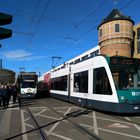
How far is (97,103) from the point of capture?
17766mm

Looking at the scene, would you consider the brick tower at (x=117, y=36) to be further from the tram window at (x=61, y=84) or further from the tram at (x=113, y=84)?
the tram at (x=113, y=84)

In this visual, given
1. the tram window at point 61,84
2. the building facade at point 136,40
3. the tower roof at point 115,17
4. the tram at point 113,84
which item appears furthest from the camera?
the tower roof at point 115,17

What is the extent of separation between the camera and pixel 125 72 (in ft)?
54.0

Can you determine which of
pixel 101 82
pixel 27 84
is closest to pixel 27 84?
pixel 27 84

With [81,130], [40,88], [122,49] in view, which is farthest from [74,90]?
[122,49]

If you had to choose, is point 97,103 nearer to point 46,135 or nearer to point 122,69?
point 122,69

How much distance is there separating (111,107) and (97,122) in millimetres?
2672

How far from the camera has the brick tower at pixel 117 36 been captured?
60.2m

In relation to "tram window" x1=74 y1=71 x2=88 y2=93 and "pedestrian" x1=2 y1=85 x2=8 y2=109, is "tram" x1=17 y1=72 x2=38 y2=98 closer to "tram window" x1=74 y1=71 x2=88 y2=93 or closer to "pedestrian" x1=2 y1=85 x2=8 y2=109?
"pedestrian" x1=2 y1=85 x2=8 y2=109

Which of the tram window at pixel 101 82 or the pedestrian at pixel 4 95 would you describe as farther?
the pedestrian at pixel 4 95

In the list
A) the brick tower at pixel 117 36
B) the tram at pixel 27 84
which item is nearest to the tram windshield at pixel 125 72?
the tram at pixel 27 84

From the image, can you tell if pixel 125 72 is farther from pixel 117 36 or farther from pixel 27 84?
pixel 117 36

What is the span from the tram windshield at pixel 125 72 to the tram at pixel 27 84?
872 inches

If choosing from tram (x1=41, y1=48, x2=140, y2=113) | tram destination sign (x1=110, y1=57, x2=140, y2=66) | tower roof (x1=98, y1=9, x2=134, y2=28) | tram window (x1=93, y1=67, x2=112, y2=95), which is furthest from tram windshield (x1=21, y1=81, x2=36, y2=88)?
tower roof (x1=98, y1=9, x2=134, y2=28)
